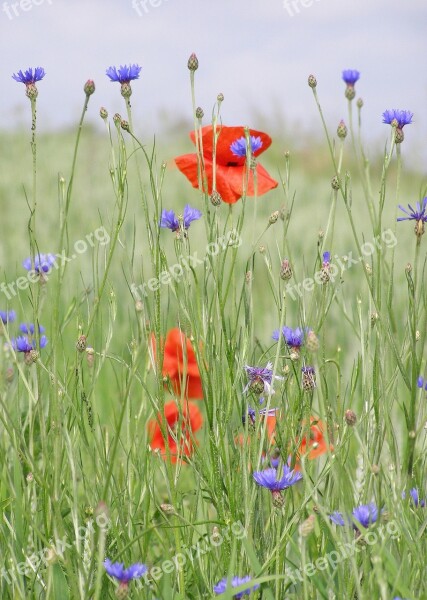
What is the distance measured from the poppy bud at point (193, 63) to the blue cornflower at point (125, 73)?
80 millimetres

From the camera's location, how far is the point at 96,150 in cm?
743

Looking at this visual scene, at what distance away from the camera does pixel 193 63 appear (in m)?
1.34

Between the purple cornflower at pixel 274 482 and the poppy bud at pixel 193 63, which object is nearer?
the purple cornflower at pixel 274 482

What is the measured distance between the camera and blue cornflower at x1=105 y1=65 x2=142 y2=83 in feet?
4.26

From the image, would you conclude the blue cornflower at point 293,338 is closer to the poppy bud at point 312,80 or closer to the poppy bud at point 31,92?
the poppy bud at point 312,80

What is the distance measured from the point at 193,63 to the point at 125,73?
11cm

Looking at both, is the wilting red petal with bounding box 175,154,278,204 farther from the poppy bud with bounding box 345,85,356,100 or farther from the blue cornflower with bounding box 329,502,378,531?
the blue cornflower with bounding box 329,502,378,531

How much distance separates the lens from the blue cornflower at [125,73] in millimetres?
1299

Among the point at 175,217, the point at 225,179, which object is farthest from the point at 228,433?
the point at 225,179

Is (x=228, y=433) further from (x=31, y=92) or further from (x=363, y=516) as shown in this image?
(x=31, y=92)

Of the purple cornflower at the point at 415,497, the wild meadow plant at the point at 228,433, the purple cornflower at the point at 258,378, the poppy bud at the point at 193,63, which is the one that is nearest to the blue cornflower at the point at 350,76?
the wild meadow plant at the point at 228,433

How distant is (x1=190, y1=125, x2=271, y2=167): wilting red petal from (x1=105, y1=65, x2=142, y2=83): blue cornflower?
0.23 m

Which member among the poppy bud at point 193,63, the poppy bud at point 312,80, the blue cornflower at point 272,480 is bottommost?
the blue cornflower at point 272,480

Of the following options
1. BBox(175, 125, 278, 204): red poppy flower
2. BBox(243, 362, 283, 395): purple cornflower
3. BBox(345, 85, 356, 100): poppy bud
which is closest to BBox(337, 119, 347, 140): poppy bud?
BBox(345, 85, 356, 100): poppy bud
